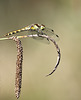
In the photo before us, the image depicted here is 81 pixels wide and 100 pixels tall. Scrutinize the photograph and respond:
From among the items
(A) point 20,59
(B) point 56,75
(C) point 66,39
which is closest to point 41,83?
(B) point 56,75

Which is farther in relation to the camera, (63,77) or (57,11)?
(57,11)

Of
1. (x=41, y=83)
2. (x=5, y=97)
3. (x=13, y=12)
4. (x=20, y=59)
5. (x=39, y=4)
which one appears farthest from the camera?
(x=39, y=4)

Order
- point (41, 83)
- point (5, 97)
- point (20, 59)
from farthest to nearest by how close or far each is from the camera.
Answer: point (41, 83), point (5, 97), point (20, 59)

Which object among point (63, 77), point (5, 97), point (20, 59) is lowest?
point (20, 59)

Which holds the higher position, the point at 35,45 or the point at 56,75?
the point at 35,45

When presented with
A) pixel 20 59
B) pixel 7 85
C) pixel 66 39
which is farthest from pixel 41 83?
pixel 20 59

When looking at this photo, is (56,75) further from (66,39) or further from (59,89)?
(66,39)
